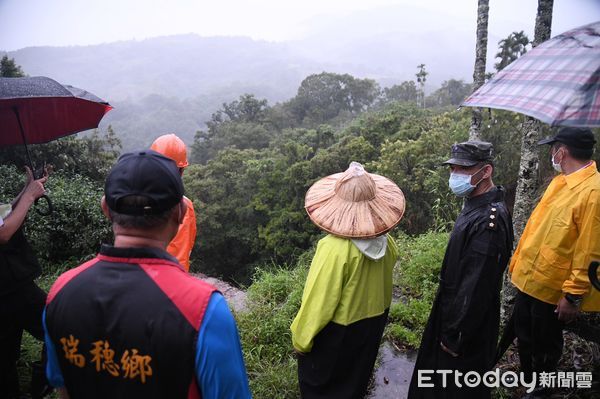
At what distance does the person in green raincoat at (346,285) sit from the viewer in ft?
6.49

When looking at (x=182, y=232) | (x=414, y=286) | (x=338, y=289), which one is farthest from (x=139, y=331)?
(x=414, y=286)

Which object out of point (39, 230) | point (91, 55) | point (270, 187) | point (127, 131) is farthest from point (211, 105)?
point (91, 55)

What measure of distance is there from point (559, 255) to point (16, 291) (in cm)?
326

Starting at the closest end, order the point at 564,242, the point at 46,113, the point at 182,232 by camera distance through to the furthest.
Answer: the point at 564,242, the point at 182,232, the point at 46,113

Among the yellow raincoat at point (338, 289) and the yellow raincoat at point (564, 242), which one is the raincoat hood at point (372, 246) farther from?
the yellow raincoat at point (564, 242)

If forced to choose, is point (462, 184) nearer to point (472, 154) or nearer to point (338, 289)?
point (472, 154)

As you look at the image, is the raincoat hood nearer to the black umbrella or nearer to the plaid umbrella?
the plaid umbrella

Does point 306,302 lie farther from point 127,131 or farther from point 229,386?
point 127,131

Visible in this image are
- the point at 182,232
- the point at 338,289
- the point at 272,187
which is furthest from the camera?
the point at 272,187

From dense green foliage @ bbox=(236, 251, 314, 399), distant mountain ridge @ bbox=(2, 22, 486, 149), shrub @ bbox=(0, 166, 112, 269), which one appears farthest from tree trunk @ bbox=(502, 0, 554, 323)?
distant mountain ridge @ bbox=(2, 22, 486, 149)

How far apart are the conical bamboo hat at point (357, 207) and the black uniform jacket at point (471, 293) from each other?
0.42 metres

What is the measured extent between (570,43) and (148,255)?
1863 mm

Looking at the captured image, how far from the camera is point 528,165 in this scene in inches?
120

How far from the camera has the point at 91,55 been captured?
623 feet
